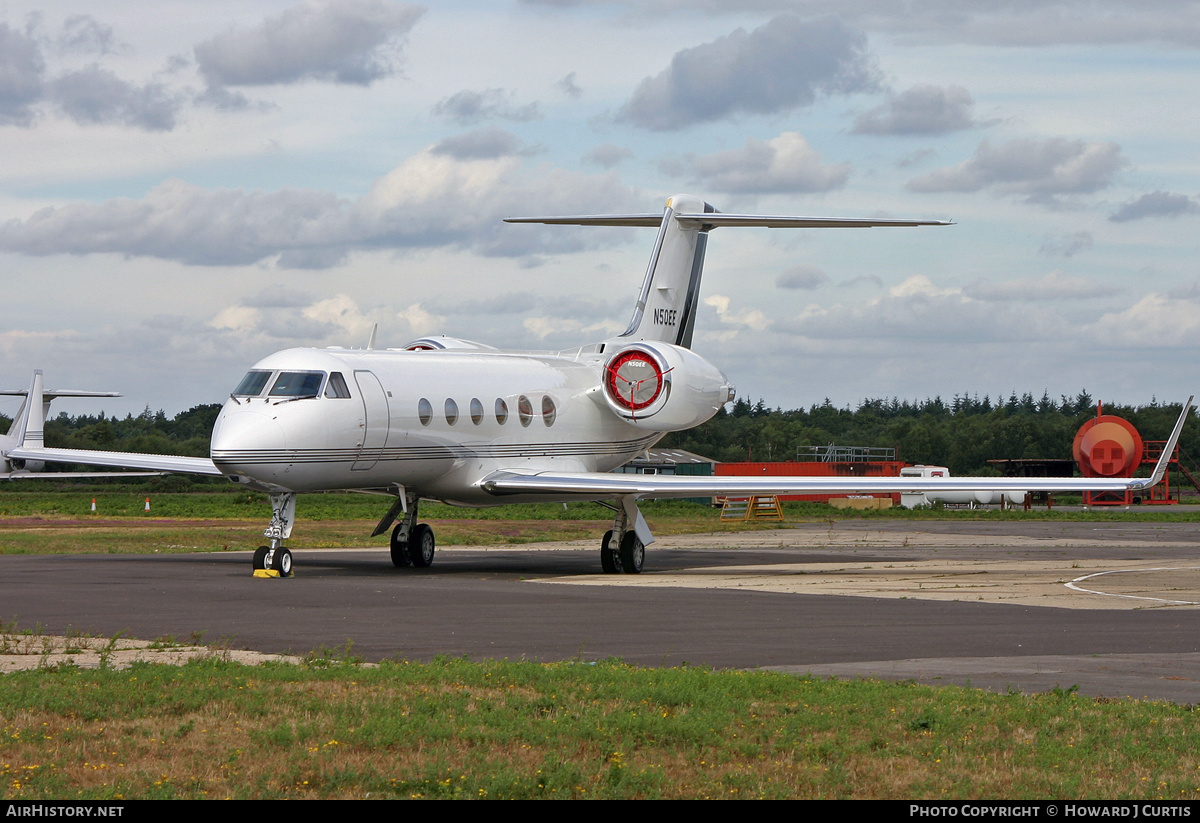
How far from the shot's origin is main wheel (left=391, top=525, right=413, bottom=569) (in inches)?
1093

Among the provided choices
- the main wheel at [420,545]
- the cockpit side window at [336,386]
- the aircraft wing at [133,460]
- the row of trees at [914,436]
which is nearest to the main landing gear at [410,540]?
the main wheel at [420,545]

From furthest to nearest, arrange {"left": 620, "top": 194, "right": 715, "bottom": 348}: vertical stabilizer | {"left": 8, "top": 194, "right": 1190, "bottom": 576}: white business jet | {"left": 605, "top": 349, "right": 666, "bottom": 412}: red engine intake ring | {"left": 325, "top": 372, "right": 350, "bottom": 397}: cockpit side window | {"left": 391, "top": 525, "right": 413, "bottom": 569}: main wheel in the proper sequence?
{"left": 620, "top": 194, "right": 715, "bottom": 348}: vertical stabilizer < {"left": 605, "top": 349, "right": 666, "bottom": 412}: red engine intake ring < {"left": 391, "top": 525, "right": 413, "bottom": 569}: main wheel < {"left": 325, "top": 372, "right": 350, "bottom": 397}: cockpit side window < {"left": 8, "top": 194, "right": 1190, "bottom": 576}: white business jet

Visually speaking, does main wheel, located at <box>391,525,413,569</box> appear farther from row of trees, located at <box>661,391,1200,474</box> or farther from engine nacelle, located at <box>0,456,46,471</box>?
row of trees, located at <box>661,391,1200,474</box>

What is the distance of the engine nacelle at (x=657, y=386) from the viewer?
30.0m

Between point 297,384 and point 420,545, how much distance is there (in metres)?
5.28

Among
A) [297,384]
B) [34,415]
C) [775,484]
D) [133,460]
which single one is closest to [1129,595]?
[775,484]

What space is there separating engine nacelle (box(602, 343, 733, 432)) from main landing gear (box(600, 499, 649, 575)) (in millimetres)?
3481

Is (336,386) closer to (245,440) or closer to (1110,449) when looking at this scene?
(245,440)

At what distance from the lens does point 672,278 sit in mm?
33531

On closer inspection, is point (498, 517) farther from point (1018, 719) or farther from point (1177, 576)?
point (1018, 719)

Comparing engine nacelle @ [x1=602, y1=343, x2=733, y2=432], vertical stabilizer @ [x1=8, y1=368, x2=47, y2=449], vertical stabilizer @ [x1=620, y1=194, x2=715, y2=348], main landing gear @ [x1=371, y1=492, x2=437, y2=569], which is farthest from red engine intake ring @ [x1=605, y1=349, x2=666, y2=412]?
vertical stabilizer @ [x1=8, y1=368, x2=47, y2=449]

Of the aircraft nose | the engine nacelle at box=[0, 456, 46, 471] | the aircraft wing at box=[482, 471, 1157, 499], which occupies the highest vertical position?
the aircraft nose

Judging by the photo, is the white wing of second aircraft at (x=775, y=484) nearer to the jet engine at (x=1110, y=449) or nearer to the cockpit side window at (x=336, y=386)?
the cockpit side window at (x=336, y=386)

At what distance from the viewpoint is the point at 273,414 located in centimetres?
2347
